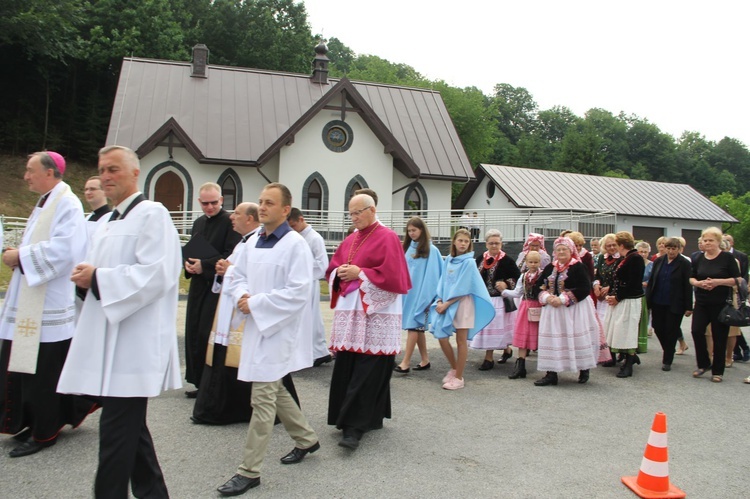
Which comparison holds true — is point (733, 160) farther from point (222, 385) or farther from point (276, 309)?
point (276, 309)

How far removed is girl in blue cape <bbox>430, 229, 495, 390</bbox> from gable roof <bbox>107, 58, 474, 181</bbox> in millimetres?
18954

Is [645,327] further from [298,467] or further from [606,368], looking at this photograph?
[298,467]

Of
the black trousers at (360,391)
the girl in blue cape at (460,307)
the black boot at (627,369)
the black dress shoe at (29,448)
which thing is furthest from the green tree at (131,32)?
the black trousers at (360,391)

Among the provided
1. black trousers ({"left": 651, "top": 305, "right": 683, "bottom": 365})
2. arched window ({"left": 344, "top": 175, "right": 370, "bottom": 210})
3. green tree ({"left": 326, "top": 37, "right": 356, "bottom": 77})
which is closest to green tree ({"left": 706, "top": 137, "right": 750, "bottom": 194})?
green tree ({"left": 326, "top": 37, "right": 356, "bottom": 77})

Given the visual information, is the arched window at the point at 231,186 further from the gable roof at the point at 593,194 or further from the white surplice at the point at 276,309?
the white surplice at the point at 276,309

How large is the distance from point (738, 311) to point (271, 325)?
6.70 meters

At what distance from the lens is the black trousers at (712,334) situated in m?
8.42

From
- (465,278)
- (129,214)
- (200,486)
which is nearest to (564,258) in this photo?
(465,278)

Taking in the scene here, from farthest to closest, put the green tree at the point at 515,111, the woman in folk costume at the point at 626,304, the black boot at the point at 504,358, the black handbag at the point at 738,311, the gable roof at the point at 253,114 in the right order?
the green tree at the point at 515,111 < the gable roof at the point at 253,114 < the black boot at the point at 504,358 < the woman in folk costume at the point at 626,304 < the black handbag at the point at 738,311

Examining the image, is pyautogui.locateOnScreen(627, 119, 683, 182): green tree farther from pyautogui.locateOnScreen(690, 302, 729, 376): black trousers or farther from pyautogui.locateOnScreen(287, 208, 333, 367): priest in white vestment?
pyautogui.locateOnScreen(287, 208, 333, 367): priest in white vestment

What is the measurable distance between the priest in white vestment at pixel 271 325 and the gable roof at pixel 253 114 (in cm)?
2172

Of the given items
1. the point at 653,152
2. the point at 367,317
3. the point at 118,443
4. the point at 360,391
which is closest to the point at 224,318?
the point at 367,317

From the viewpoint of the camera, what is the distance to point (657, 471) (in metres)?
4.39

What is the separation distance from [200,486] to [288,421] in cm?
77
